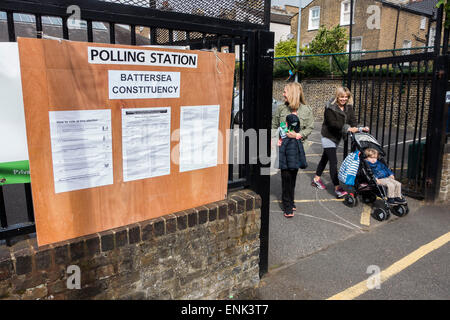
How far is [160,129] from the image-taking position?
2.67m

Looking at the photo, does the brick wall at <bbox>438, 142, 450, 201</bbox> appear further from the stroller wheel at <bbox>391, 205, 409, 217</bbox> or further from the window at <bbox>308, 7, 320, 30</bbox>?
the window at <bbox>308, 7, 320, 30</bbox>

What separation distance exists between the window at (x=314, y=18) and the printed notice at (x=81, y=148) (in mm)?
34114

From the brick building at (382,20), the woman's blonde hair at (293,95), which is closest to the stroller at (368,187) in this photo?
the woman's blonde hair at (293,95)

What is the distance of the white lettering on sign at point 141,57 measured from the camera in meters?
2.30

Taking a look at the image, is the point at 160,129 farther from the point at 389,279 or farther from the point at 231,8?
the point at 389,279

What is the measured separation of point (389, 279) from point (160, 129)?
2.83 meters

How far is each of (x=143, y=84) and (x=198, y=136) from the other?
25.0 inches

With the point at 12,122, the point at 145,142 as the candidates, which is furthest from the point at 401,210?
the point at 12,122

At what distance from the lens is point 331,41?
25.7 m

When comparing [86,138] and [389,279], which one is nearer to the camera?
[86,138]

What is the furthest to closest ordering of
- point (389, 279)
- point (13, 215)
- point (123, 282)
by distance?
point (13, 215)
point (389, 279)
point (123, 282)

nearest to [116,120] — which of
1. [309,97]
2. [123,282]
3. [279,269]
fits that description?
[123,282]

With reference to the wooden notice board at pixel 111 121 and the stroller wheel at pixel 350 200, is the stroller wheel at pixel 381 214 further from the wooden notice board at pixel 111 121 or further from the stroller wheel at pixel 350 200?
the wooden notice board at pixel 111 121

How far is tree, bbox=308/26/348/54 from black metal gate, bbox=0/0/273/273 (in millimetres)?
24104
